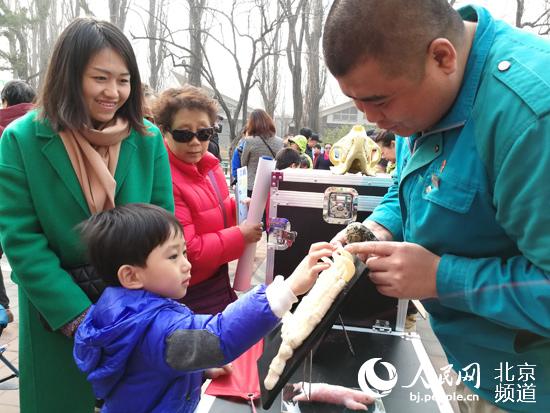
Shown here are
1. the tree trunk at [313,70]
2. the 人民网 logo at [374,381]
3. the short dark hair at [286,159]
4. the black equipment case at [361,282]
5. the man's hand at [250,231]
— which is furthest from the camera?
the tree trunk at [313,70]

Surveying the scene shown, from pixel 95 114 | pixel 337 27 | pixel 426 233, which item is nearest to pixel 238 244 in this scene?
pixel 95 114

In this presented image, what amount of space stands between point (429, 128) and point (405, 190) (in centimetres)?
20

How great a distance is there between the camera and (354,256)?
47.4 inches

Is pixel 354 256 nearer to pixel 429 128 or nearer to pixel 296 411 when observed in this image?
pixel 429 128

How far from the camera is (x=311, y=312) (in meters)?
1.10

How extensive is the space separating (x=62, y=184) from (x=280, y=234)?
1038 mm

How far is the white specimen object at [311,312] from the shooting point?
109cm

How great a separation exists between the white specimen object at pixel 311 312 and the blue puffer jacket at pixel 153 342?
0.38 ft

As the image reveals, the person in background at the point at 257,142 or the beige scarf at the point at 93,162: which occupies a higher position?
the beige scarf at the point at 93,162

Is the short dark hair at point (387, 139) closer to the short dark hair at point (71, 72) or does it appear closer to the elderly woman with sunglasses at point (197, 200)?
the elderly woman with sunglasses at point (197, 200)

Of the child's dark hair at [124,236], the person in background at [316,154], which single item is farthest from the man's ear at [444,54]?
the person in background at [316,154]

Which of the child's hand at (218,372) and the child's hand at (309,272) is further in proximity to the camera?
the child's hand at (218,372)

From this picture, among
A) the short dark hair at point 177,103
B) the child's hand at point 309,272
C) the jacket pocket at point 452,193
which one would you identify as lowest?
the child's hand at point 309,272

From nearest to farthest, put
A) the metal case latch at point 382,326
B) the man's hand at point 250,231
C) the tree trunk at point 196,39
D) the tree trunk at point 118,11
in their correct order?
the metal case latch at point 382,326
the man's hand at point 250,231
the tree trunk at point 196,39
the tree trunk at point 118,11
